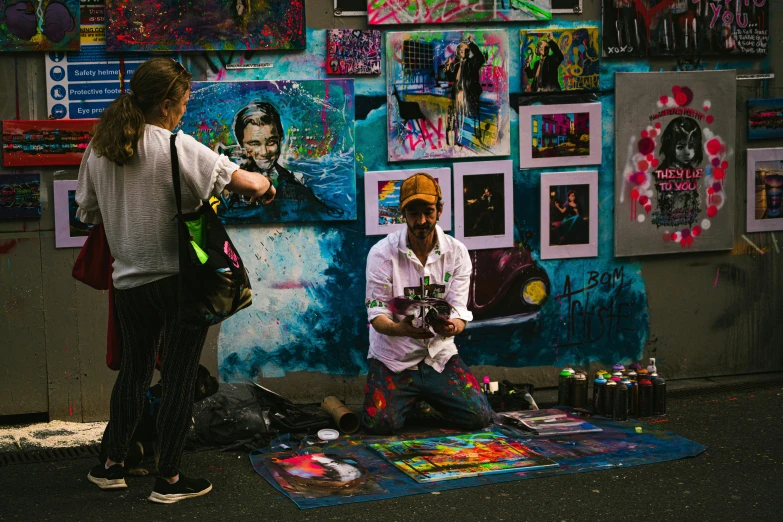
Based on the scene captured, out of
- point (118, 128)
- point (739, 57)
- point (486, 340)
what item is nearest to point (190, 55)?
point (118, 128)

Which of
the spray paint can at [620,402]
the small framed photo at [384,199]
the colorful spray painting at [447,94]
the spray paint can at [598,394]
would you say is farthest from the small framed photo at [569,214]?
the spray paint can at [620,402]

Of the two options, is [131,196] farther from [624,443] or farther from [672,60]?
[672,60]

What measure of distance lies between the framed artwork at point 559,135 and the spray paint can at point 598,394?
1427mm

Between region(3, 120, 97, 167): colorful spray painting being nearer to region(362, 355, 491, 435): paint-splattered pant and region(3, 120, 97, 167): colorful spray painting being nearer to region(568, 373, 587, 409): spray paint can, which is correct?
region(362, 355, 491, 435): paint-splattered pant

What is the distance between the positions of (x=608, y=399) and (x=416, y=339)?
47.4 inches

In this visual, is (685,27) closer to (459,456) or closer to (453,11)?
(453,11)

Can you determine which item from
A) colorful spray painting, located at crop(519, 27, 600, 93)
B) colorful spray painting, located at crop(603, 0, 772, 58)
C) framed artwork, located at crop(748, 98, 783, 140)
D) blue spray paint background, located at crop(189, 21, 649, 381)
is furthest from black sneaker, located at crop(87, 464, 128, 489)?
framed artwork, located at crop(748, 98, 783, 140)

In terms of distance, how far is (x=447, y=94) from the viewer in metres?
6.11

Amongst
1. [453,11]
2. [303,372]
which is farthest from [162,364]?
[453,11]

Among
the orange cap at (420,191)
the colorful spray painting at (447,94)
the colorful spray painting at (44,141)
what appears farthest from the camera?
the colorful spray painting at (447,94)

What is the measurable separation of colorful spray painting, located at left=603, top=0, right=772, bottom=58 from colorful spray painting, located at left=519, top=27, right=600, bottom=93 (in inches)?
5.1

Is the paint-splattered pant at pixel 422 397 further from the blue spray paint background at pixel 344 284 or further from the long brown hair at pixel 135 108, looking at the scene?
the long brown hair at pixel 135 108

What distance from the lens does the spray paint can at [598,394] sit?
18.9 ft

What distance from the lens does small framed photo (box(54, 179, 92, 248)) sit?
5.60 m
